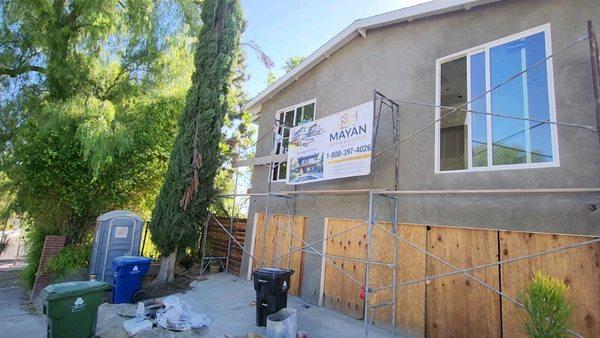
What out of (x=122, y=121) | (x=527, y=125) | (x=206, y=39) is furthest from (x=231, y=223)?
(x=527, y=125)

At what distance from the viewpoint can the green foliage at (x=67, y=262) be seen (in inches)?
380

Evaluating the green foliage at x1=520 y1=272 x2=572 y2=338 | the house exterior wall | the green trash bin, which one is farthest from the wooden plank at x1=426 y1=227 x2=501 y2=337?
the green trash bin

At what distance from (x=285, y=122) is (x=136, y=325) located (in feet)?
22.5

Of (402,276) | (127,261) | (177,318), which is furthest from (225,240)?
(402,276)

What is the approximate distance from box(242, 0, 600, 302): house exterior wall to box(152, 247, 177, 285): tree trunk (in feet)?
A: 11.3

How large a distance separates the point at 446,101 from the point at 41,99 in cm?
1357

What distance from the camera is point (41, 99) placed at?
1198 cm

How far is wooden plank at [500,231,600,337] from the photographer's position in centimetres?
441

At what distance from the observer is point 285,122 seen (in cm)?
1062

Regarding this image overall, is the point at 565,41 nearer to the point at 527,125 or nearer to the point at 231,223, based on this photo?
the point at 527,125

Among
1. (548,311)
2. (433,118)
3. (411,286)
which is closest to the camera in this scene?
(548,311)

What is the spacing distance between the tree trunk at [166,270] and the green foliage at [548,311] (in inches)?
359

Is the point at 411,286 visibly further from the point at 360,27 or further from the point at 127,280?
the point at 127,280

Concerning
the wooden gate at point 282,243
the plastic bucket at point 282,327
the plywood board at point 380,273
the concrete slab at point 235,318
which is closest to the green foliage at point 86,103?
the wooden gate at point 282,243
